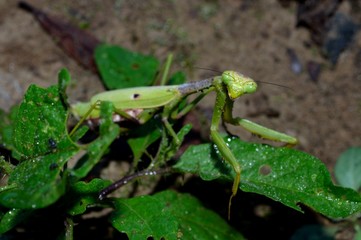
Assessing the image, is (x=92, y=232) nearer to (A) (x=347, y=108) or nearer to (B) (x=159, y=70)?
(B) (x=159, y=70)

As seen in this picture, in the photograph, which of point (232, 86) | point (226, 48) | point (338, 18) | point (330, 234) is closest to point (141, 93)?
point (232, 86)

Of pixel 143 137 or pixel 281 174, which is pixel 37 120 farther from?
pixel 281 174

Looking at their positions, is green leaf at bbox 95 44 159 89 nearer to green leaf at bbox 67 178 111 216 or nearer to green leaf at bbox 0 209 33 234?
green leaf at bbox 67 178 111 216

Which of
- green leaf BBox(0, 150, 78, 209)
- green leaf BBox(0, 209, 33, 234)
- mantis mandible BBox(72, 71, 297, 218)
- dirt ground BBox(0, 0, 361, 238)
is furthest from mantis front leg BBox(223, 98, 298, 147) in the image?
green leaf BBox(0, 209, 33, 234)

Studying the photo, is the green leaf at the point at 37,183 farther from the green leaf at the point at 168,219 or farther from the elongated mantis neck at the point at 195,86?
the elongated mantis neck at the point at 195,86

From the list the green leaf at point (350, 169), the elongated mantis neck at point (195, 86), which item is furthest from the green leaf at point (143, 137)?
the green leaf at point (350, 169)

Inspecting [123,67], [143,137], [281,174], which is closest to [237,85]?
[281,174]
